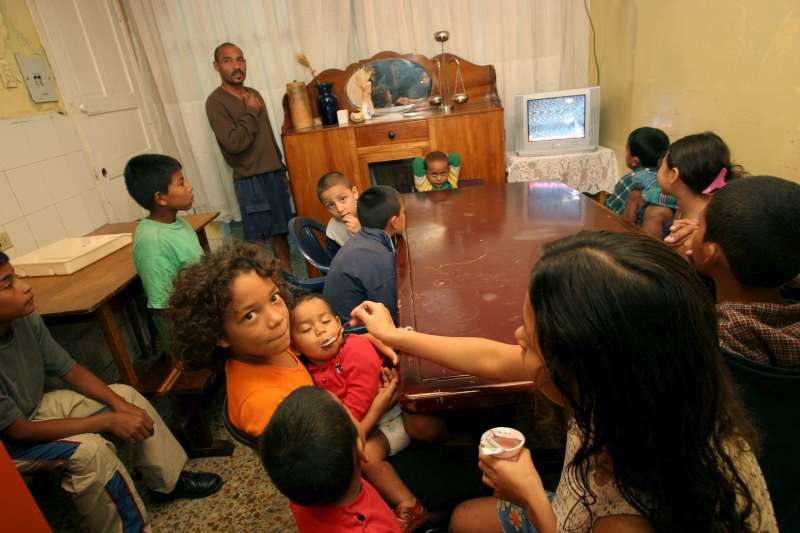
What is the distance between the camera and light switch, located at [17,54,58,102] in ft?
8.45

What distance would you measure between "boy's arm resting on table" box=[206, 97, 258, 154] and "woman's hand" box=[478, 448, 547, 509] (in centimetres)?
313

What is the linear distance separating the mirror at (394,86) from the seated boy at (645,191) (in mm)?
1835

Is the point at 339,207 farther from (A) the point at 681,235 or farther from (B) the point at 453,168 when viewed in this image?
(A) the point at 681,235

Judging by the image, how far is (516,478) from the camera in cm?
80

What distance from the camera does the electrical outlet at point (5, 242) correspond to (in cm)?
225

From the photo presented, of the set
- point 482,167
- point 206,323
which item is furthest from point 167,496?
point 482,167

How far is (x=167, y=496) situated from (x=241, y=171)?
95.6 inches

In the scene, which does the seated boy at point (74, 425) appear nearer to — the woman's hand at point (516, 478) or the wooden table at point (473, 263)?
the wooden table at point (473, 263)

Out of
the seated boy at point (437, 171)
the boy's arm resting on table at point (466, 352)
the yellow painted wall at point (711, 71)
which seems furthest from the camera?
the seated boy at point (437, 171)

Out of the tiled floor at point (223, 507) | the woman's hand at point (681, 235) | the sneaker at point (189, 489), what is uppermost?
the woman's hand at point (681, 235)

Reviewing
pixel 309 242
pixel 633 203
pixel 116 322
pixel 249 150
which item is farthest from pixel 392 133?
pixel 116 322

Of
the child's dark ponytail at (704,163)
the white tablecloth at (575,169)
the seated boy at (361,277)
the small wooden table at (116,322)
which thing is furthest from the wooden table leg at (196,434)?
the white tablecloth at (575,169)

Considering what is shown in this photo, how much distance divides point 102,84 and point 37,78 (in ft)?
2.35

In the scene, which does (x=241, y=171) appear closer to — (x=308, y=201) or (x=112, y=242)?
(x=308, y=201)
